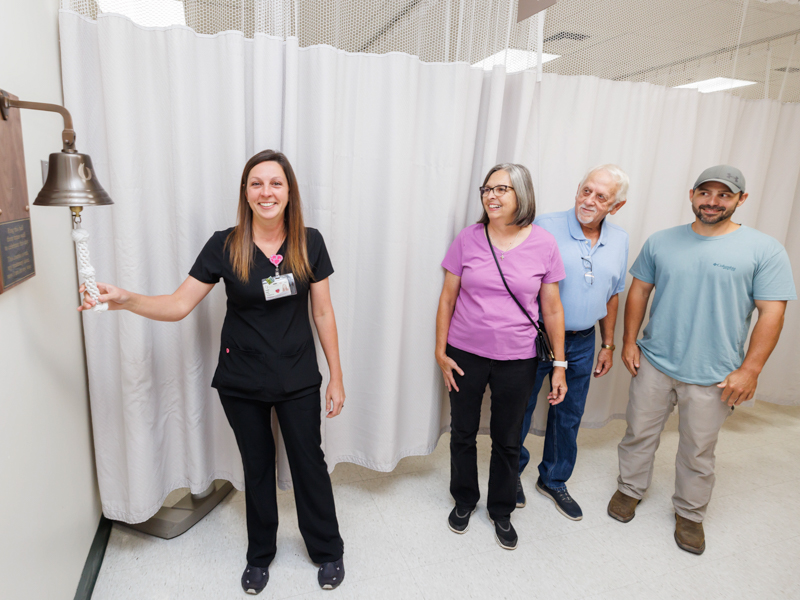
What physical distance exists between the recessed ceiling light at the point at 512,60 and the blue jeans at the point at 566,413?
1.16 m

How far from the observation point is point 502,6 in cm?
198

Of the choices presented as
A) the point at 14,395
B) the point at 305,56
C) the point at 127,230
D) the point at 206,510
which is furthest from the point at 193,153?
the point at 206,510

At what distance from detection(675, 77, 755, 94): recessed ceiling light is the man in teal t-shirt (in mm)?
805

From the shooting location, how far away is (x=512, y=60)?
2.03 m

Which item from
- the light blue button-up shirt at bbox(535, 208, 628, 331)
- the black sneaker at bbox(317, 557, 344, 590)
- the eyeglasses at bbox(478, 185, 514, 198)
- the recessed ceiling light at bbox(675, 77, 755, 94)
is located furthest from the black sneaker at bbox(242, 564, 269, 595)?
the recessed ceiling light at bbox(675, 77, 755, 94)

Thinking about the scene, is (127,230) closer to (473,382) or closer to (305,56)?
(305,56)

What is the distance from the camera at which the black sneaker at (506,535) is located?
6.42 feet

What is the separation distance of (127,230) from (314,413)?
91 cm

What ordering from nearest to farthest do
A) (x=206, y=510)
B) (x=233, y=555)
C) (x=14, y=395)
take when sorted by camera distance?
(x=14, y=395), (x=233, y=555), (x=206, y=510)

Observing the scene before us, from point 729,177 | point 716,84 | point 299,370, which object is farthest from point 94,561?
point 716,84

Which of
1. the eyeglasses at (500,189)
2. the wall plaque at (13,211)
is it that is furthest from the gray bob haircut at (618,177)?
the wall plaque at (13,211)

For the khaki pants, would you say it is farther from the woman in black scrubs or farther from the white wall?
the white wall

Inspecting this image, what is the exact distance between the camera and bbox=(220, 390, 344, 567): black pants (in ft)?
5.28

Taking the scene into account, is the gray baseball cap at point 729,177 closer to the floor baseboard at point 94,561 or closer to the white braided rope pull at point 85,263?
the white braided rope pull at point 85,263
